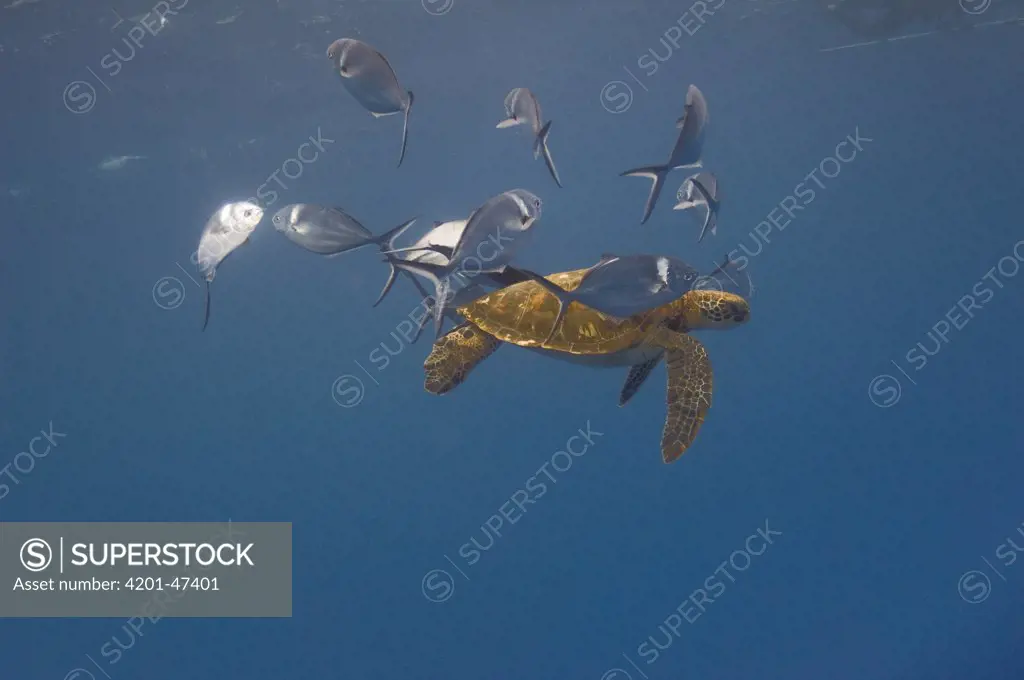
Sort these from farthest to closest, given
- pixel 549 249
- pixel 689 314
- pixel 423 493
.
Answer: pixel 549 249 → pixel 423 493 → pixel 689 314

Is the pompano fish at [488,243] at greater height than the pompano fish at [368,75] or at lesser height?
lesser

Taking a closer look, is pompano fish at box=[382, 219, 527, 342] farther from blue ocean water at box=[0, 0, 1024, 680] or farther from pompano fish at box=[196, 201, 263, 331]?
blue ocean water at box=[0, 0, 1024, 680]

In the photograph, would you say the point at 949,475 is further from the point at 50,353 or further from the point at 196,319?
the point at 50,353

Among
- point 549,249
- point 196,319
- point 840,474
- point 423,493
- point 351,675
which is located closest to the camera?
point 351,675

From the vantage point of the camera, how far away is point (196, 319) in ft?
48.7

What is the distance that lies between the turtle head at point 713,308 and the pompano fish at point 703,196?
1.63 feet

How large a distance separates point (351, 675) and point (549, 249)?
955 cm

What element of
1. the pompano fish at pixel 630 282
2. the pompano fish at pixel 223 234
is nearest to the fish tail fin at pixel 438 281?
the pompano fish at pixel 630 282

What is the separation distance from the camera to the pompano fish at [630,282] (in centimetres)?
386

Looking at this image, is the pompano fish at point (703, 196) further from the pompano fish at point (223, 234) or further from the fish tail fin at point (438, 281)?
the pompano fish at point (223, 234)

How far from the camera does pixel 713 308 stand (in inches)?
224

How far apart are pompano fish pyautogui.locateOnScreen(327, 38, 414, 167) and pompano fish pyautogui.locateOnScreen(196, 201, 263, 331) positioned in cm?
121

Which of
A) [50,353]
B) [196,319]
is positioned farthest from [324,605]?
[50,353]

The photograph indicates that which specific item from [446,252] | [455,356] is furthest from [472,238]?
[455,356]
